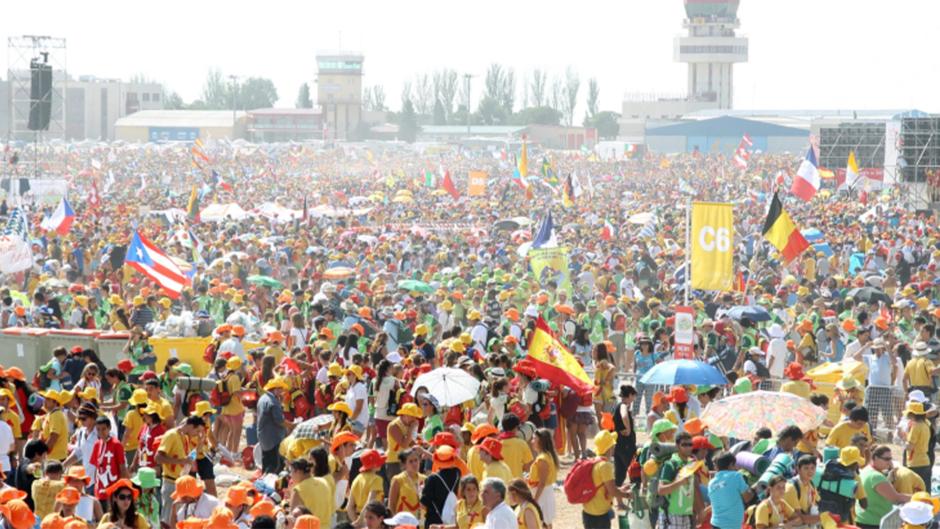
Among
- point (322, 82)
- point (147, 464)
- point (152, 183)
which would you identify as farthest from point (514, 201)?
point (322, 82)

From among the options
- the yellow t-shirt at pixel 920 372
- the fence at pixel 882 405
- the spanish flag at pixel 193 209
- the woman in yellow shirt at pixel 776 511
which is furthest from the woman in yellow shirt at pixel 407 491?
the spanish flag at pixel 193 209

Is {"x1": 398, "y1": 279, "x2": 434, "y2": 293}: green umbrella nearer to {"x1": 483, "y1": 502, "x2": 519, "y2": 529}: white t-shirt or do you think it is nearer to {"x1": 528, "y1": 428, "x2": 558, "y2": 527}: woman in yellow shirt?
{"x1": 528, "y1": 428, "x2": 558, "y2": 527}: woman in yellow shirt

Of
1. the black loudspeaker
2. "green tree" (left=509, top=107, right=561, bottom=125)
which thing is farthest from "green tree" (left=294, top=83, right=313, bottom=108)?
the black loudspeaker

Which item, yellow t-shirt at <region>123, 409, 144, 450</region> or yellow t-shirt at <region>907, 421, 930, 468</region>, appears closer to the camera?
yellow t-shirt at <region>907, 421, 930, 468</region>

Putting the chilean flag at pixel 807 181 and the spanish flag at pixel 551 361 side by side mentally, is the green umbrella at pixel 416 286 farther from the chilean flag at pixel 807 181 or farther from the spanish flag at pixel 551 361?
the chilean flag at pixel 807 181

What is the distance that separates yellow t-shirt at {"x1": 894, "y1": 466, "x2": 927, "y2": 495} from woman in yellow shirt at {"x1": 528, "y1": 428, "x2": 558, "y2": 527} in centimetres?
211

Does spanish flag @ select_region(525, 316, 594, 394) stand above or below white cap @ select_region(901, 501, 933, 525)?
above

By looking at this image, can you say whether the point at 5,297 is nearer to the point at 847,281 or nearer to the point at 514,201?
the point at 847,281

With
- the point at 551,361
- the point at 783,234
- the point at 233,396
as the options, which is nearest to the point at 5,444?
the point at 233,396

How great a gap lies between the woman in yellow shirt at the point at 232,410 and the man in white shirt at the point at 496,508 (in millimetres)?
5449

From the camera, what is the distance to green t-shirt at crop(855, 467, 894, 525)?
935cm

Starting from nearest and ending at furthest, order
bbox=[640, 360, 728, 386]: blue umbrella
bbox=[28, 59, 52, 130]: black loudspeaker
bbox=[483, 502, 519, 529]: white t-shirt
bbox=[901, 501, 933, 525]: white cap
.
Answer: bbox=[483, 502, 519, 529]: white t-shirt < bbox=[901, 501, 933, 525]: white cap < bbox=[640, 360, 728, 386]: blue umbrella < bbox=[28, 59, 52, 130]: black loudspeaker

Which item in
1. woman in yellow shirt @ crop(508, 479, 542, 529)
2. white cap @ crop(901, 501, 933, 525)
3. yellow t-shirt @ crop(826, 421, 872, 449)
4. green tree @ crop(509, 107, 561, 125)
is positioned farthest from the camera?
green tree @ crop(509, 107, 561, 125)

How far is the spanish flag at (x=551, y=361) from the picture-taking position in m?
12.4
